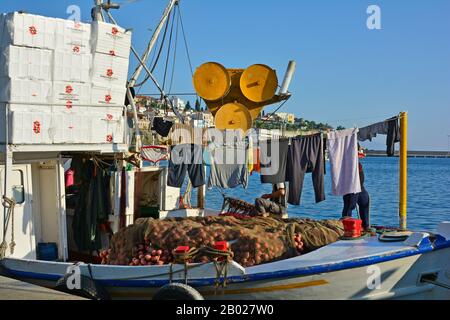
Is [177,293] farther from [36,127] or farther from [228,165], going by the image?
[228,165]

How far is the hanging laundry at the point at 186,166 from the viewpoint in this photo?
35.4 feet

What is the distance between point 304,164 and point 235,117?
206cm

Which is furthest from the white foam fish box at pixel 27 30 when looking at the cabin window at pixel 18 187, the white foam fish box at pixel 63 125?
the cabin window at pixel 18 187

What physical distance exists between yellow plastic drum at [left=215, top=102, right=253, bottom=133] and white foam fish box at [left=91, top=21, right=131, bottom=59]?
2766 mm

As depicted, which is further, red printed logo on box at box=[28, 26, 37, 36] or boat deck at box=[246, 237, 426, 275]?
red printed logo on box at box=[28, 26, 37, 36]

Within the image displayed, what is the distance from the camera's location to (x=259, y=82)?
37.4 ft

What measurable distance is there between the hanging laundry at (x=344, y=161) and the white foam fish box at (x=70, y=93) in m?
4.44

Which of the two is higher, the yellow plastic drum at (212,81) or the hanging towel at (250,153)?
the yellow plastic drum at (212,81)

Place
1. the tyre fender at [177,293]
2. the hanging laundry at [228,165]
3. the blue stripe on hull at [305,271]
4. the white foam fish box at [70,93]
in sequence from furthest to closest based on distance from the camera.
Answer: the hanging laundry at [228,165] → the white foam fish box at [70,93] → the blue stripe on hull at [305,271] → the tyre fender at [177,293]

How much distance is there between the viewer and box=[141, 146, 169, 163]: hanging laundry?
11188mm

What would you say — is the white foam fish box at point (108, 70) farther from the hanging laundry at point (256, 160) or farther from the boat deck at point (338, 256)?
the boat deck at point (338, 256)

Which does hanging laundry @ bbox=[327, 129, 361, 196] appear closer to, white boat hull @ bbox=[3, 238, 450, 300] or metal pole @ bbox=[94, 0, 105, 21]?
white boat hull @ bbox=[3, 238, 450, 300]

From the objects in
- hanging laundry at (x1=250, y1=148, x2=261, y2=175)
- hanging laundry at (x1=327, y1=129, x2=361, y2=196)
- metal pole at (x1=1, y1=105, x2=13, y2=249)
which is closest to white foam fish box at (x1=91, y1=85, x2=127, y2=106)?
metal pole at (x1=1, y1=105, x2=13, y2=249)

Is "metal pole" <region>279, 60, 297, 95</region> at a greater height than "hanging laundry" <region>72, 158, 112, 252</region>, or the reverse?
"metal pole" <region>279, 60, 297, 95</region>
